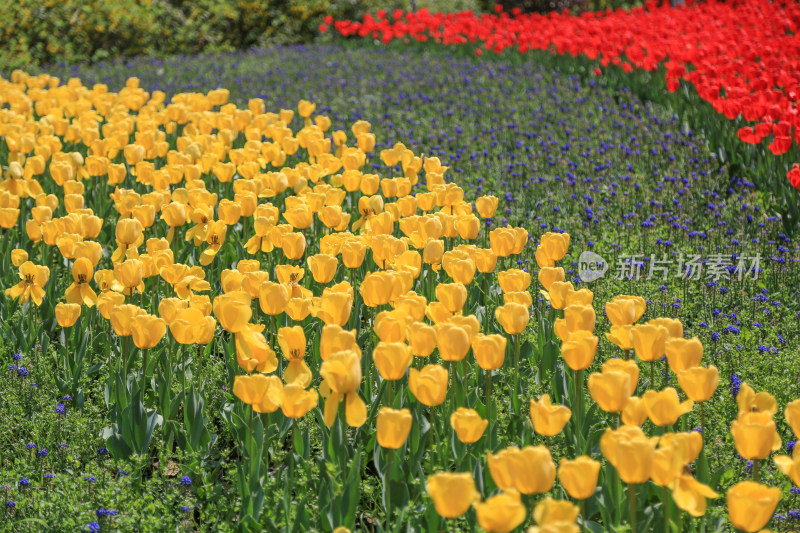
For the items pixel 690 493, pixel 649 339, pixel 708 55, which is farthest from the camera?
pixel 708 55

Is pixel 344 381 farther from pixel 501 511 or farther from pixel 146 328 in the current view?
pixel 146 328

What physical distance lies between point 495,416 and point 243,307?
3.44 feet

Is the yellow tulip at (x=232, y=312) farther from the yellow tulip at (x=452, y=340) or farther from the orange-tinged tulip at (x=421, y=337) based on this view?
the yellow tulip at (x=452, y=340)

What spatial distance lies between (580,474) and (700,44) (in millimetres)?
10099

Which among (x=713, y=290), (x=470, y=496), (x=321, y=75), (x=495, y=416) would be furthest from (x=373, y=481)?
(x=321, y=75)

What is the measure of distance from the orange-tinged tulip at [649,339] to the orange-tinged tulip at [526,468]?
831 millimetres

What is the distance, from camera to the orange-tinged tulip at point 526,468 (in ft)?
6.84

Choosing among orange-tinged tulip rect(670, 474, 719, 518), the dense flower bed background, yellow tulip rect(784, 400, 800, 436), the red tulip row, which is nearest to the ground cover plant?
orange-tinged tulip rect(670, 474, 719, 518)

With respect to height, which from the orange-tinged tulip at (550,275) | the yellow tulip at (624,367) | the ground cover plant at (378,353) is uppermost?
the yellow tulip at (624,367)

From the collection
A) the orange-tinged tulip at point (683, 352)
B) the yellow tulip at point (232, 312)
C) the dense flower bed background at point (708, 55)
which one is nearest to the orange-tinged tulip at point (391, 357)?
the yellow tulip at point (232, 312)

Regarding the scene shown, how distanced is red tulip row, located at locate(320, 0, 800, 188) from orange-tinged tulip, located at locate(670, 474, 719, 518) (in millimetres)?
3716

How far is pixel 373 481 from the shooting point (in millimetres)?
3062

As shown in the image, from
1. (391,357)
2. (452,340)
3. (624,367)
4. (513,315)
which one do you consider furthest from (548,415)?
(513,315)

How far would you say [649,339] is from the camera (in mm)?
2785
